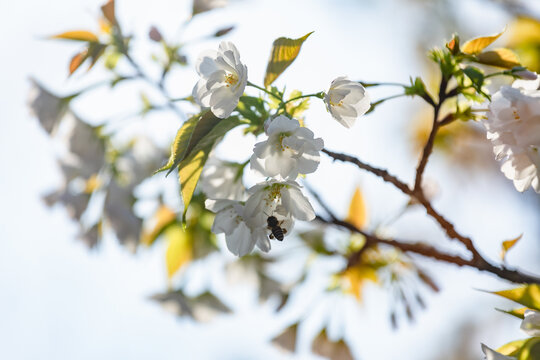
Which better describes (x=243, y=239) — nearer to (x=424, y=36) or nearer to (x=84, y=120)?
(x=84, y=120)

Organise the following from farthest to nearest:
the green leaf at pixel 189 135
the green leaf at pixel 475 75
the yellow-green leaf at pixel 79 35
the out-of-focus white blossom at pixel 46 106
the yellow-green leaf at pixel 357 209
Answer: the yellow-green leaf at pixel 357 209 < the out-of-focus white blossom at pixel 46 106 < the yellow-green leaf at pixel 79 35 < the green leaf at pixel 475 75 < the green leaf at pixel 189 135

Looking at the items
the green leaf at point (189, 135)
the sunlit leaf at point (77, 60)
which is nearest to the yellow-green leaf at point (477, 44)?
the green leaf at point (189, 135)

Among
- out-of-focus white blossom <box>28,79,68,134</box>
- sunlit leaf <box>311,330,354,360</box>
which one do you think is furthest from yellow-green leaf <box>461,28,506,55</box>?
out-of-focus white blossom <box>28,79,68,134</box>

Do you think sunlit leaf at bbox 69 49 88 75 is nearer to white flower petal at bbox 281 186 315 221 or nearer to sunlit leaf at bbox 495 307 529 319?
white flower petal at bbox 281 186 315 221

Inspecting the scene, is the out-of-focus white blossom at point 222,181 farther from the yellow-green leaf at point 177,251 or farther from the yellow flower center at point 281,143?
the yellow-green leaf at point 177,251

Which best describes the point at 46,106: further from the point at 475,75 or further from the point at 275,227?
the point at 475,75
